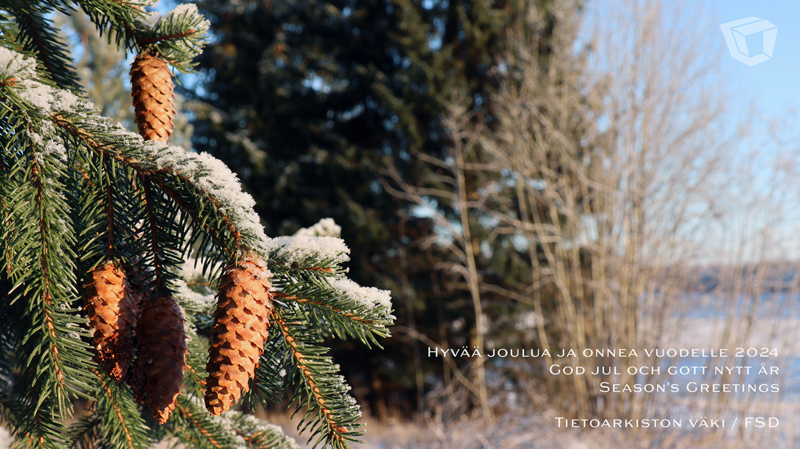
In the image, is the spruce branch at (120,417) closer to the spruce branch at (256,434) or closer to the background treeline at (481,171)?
the spruce branch at (256,434)

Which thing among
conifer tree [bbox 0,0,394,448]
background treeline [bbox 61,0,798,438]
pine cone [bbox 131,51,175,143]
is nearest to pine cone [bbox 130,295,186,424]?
conifer tree [bbox 0,0,394,448]

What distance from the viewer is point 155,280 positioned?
0.49 m

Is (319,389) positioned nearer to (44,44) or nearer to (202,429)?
(202,429)

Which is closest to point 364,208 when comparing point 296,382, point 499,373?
point 499,373

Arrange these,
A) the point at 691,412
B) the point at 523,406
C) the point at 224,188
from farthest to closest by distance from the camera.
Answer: the point at 523,406
the point at 691,412
the point at 224,188

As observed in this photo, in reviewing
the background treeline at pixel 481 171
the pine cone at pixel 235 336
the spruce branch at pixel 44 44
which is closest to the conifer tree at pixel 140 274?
the pine cone at pixel 235 336

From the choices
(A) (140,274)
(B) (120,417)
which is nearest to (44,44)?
(A) (140,274)

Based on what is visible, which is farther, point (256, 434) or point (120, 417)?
point (256, 434)

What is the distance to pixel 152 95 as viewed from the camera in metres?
0.54

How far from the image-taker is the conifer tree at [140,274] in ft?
1.41

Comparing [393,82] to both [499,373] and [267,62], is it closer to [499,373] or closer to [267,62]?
[267,62]

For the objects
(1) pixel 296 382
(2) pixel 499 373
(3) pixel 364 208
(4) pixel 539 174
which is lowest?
(2) pixel 499 373

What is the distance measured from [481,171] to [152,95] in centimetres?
418

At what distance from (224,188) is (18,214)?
18 cm
